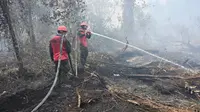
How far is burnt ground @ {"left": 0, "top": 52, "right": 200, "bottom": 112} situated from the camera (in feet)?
19.4

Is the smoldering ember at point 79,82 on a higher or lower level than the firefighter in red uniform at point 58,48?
lower

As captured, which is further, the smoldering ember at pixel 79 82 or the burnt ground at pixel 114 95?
the smoldering ember at pixel 79 82

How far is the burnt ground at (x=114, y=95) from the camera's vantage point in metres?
5.91

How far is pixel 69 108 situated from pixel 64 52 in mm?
1970

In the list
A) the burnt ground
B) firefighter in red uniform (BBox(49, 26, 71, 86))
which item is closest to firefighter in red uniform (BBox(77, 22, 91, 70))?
the burnt ground

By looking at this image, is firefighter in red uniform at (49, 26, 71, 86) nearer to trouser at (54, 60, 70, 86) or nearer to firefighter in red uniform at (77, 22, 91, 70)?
trouser at (54, 60, 70, 86)

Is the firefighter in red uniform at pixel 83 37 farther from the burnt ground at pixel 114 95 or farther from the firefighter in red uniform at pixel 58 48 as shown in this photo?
the firefighter in red uniform at pixel 58 48

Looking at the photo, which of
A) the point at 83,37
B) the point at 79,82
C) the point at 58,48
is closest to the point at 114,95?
the point at 79,82

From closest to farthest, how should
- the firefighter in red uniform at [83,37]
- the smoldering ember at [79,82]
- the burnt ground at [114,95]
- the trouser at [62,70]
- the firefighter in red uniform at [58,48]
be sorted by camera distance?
the burnt ground at [114,95] < the smoldering ember at [79,82] < the firefighter in red uniform at [58,48] < the trouser at [62,70] < the firefighter in red uniform at [83,37]

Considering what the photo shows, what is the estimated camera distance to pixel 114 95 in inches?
253

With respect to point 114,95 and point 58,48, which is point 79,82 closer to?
point 58,48

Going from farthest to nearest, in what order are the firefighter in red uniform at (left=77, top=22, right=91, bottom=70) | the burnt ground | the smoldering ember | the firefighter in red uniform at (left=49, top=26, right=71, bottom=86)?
the firefighter in red uniform at (left=77, top=22, right=91, bottom=70)
the firefighter in red uniform at (left=49, top=26, right=71, bottom=86)
the smoldering ember
the burnt ground

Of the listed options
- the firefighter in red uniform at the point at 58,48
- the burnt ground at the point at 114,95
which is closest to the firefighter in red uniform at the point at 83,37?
the burnt ground at the point at 114,95

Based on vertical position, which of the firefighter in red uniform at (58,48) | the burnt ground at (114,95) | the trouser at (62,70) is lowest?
the burnt ground at (114,95)
